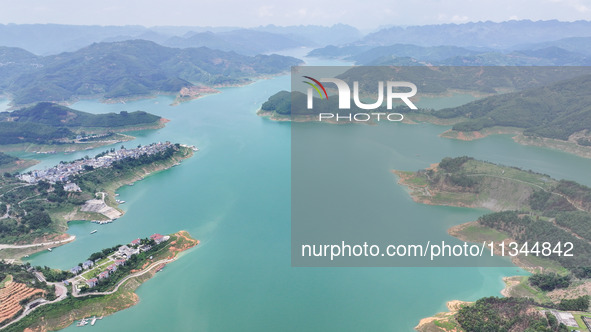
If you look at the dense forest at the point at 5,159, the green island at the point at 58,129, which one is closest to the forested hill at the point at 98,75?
the green island at the point at 58,129

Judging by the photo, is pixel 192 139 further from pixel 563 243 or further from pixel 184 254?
pixel 563 243

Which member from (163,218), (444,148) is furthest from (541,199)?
(163,218)

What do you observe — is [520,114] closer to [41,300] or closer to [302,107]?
[302,107]

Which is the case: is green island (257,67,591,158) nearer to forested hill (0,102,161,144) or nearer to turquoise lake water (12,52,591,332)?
turquoise lake water (12,52,591,332)

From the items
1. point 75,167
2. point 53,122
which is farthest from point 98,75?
point 75,167

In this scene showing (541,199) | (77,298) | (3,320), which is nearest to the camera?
(3,320)

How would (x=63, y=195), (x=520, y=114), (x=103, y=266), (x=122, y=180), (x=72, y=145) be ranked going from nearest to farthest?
(x=103, y=266) < (x=63, y=195) < (x=122, y=180) < (x=72, y=145) < (x=520, y=114)
